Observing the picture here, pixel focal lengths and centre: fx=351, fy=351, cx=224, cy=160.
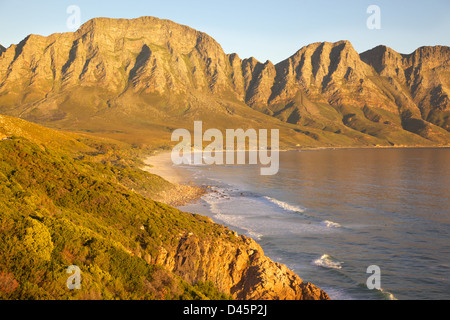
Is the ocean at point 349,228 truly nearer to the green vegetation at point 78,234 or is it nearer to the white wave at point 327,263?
the white wave at point 327,263

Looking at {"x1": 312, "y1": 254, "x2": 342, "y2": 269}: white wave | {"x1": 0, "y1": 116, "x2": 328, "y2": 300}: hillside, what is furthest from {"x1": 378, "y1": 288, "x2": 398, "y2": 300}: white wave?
{"x1": 0, "y1": 116, "x2": 328, "y2": 300}: hillside

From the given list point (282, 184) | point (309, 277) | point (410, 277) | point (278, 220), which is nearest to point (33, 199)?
point (309, 277)

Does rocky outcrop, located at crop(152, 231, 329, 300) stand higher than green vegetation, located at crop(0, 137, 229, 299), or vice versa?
green vegetation, located at crop(0, 137, 229, 299)

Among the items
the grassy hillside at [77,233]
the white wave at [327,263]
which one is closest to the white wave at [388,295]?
the white wave at [327,263]

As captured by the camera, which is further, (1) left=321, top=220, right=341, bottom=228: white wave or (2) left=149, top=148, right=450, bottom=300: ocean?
(1) left=321, top=220, right=341, bottom=228: white wave
